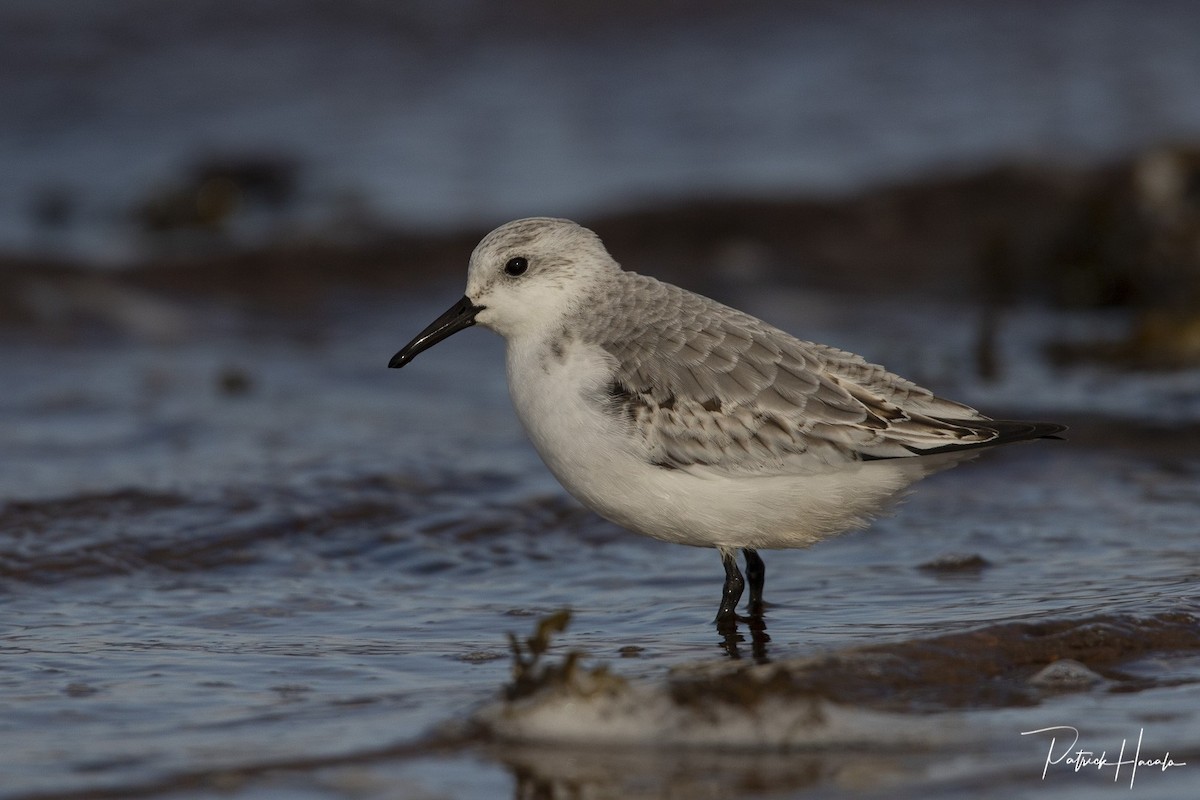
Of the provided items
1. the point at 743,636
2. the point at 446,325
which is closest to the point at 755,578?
the point at 743,636

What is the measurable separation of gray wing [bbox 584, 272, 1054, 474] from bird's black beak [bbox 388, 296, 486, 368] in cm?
62

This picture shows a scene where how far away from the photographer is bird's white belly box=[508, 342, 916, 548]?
216 inches

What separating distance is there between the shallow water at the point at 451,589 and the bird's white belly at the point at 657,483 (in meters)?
0.44

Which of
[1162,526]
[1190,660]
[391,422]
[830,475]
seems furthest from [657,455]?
[391,422]

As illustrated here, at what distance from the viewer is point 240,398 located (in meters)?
9.55

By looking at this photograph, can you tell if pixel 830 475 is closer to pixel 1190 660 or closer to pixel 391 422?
pixel 1190 660

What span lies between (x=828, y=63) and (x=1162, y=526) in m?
11.0

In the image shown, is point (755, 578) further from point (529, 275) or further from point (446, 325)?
point (446, 325)

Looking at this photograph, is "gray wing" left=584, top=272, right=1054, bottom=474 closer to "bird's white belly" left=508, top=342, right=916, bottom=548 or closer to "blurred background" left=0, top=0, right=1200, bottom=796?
"bird's white belly" left=508, top=342, right=916, bottom=548

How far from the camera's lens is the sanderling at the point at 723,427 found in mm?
5477

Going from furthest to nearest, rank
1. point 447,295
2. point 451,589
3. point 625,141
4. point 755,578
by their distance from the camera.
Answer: point 625,141
point 447,295
point 451,589
point 755,578

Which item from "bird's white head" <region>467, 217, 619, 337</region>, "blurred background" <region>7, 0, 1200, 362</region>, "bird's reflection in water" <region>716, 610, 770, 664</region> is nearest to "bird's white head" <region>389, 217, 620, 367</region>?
"bird's white head" <region>467, 217, 619, 337</region>

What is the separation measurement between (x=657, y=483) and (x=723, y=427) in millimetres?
307

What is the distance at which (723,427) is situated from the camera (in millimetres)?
5480
